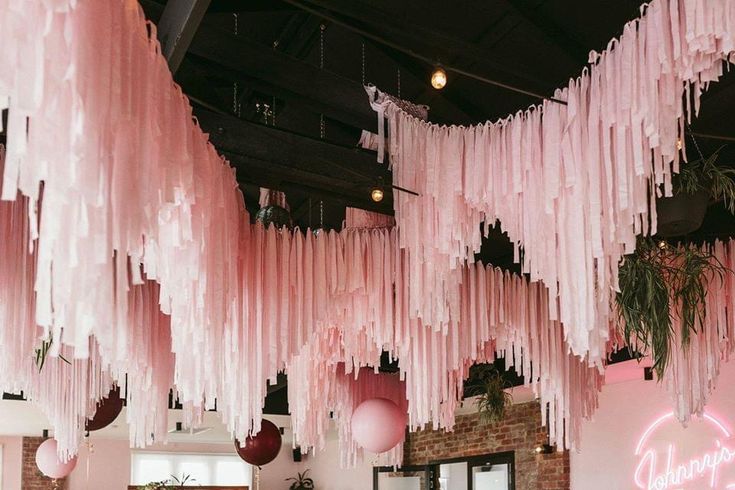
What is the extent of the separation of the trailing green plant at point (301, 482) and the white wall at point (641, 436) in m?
7.10

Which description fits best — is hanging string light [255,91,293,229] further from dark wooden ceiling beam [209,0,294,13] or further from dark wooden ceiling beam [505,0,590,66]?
dark wooden ceiling beam [505,0,590,66]

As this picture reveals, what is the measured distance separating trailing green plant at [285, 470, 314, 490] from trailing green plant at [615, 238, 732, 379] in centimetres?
1132

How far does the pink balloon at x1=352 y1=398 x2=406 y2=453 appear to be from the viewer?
6.25m

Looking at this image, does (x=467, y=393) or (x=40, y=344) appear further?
(x=467, y=393)

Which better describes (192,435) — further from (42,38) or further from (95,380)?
(42,38)

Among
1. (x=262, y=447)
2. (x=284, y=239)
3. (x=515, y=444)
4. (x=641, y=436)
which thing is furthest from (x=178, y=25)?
(x=515, y=444)

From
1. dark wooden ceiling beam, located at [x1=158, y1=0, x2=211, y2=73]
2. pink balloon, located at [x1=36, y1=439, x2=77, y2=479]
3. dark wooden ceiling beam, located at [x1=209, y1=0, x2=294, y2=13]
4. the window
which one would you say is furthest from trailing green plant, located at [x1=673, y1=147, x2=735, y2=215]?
the window

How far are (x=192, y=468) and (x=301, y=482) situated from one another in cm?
Answer: 193

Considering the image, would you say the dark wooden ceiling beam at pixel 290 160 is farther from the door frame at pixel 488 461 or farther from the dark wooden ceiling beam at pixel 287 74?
the door frame at pixel 488 461

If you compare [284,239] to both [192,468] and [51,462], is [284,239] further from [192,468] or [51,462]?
[192,468]

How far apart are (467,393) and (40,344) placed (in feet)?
18.5

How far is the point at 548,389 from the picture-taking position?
538cm

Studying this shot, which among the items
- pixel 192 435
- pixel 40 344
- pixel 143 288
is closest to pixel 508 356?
pixel 143 288

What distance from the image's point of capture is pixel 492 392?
27.3 ft
